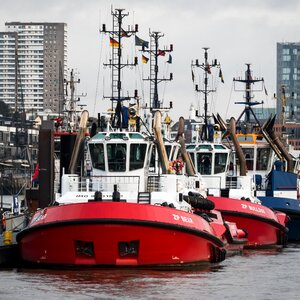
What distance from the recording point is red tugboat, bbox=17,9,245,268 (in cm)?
3158

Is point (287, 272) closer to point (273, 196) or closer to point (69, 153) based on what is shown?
A: point (69, 153)

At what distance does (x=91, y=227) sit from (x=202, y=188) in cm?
1139

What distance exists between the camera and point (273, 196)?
168 ft

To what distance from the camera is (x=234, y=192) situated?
47.1m

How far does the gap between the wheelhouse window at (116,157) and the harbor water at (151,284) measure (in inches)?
150

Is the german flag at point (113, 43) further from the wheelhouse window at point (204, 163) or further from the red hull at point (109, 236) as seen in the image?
the red hull at point (109, 236)

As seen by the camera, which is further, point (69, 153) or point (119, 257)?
point (69, 153)

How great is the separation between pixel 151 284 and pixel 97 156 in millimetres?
7475

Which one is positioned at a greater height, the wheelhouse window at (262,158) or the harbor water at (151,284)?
the wheelhouse window at (262,158)

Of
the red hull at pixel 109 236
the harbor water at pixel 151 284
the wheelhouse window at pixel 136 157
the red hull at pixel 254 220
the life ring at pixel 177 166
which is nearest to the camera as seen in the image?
the harbor water at pixel 151 284

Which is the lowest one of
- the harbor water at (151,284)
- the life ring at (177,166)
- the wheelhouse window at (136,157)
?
the harbor water at (151,284)

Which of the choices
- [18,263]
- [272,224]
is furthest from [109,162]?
[272,224]

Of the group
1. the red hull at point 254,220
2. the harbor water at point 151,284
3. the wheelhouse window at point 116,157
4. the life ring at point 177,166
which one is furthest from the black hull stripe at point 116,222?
the red hull at point 254,220

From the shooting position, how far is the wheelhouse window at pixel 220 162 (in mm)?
48344
